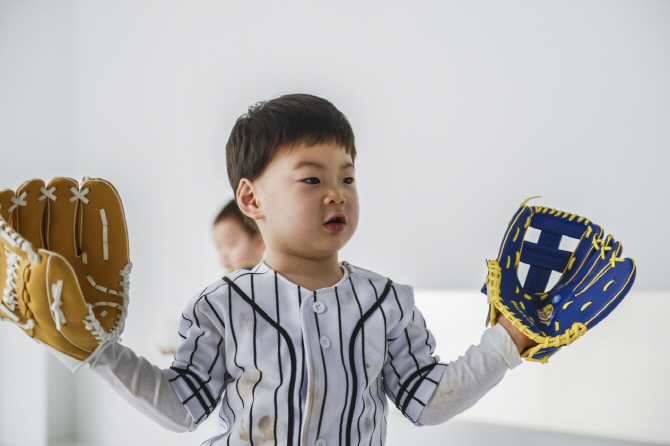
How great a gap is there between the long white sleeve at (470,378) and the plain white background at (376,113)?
0.88 m

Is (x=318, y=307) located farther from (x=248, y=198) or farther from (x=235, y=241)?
(x=235, y=241)

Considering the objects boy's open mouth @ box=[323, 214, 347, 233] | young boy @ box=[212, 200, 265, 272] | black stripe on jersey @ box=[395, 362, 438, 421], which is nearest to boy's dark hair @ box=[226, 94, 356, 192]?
boy's open mouth @ box=[323, 214, 347, 233]

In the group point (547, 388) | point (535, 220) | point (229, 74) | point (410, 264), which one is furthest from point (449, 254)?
point (229, 74)

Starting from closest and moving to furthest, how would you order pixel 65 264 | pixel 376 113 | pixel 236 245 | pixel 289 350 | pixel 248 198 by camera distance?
pixel 65 264 < pixel 289 350 < pixel 248 198 < pixel 236 245 < pixel 376 113

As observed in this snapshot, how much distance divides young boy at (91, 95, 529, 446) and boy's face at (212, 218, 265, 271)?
917 millimetres

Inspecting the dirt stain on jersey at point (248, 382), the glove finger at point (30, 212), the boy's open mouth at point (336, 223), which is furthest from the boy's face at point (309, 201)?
the glove finger at point (30, 212)

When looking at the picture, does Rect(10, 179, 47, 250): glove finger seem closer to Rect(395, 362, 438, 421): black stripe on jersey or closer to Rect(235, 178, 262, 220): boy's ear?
Rect(235, 178, 262, 220): boy's ear

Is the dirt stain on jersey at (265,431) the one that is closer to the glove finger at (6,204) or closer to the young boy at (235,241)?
the glove finger at (6,204)

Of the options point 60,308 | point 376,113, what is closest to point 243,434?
point 60,308

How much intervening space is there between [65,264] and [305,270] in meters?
0.31

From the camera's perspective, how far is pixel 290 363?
80 cm

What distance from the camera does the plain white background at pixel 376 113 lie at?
162 cm

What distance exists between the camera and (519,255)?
3.16 feet

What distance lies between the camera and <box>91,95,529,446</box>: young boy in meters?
0.79
